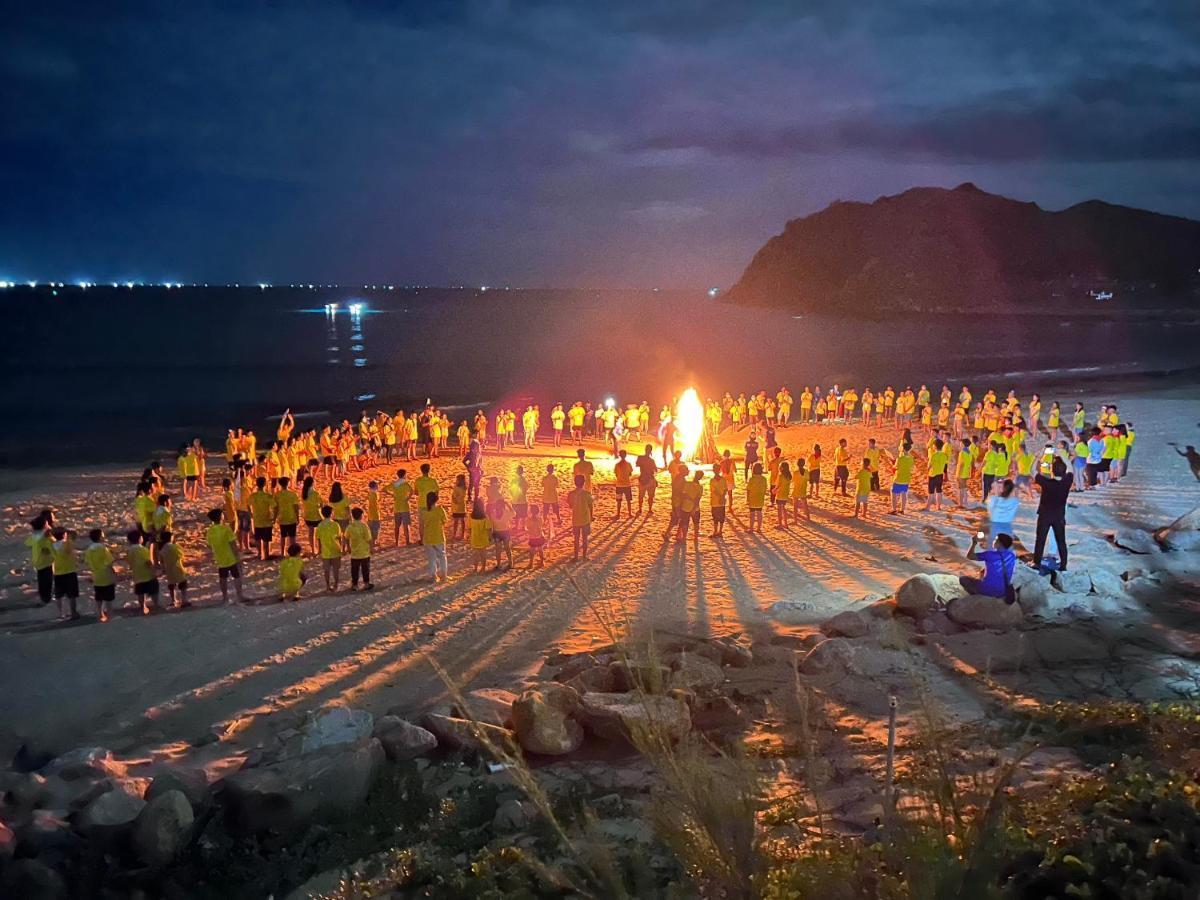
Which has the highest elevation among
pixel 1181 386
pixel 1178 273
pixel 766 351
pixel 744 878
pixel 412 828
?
pixel 1178 273

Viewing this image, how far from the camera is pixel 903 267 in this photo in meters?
174

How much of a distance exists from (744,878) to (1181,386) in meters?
44.7

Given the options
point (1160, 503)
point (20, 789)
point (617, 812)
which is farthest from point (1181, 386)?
point (20, 789)

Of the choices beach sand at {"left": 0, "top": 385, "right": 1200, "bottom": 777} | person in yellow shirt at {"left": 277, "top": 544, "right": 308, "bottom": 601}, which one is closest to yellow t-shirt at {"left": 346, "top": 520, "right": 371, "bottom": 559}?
beach sand at {"left": 0, "top": 385, "right": 1200, "bottom": 777}

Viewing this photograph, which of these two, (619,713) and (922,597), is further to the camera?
(922,597)

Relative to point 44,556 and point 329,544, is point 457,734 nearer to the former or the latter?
point 329,544

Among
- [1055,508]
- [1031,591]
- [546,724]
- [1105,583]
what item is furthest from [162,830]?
[1055,508]

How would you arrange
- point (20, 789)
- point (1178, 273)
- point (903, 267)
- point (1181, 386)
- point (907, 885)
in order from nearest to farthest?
point (907, 885)
point (20, 789)
point (1181, 386)
point (1178, 273)
point (903, 267)

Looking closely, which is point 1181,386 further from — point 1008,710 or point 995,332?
point 995,332

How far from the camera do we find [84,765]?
757cm

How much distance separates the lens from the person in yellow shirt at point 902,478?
1688cm

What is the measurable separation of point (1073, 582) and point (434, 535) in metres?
8.97

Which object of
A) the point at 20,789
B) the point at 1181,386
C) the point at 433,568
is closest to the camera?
the point at 20,789

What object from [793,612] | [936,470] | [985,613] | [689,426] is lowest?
[793,612]
